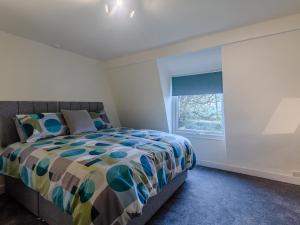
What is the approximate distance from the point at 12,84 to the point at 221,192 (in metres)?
3.22

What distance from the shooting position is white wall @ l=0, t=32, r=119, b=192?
7.88 feet

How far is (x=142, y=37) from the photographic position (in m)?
2.53

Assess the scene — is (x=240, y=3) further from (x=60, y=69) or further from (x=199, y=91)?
(x=60, y=69)

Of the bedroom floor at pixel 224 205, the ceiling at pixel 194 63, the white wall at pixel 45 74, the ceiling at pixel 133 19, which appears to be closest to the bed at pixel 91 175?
the bedroom floor at pixel 224 205

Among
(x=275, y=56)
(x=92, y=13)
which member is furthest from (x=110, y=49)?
(x=275, y=56)

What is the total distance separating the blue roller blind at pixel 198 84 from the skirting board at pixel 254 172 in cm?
133

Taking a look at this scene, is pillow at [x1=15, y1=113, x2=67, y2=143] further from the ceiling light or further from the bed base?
the ceiling light

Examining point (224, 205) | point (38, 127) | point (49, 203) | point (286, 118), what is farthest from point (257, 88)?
point (38, 127)

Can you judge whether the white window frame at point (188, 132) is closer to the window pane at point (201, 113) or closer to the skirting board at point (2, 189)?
the window pane at point (201, 113)

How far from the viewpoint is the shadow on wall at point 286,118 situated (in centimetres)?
219

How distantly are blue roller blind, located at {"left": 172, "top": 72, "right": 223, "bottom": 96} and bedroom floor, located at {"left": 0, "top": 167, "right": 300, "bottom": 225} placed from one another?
158 centimetres

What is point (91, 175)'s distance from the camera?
50.2 inches

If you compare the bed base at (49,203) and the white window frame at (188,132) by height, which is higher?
the white window frame at (188,132)

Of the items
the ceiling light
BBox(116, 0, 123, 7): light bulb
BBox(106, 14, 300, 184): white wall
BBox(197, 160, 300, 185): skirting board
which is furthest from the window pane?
BBox(116, 0, 123, 7): light bulb
